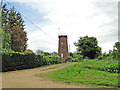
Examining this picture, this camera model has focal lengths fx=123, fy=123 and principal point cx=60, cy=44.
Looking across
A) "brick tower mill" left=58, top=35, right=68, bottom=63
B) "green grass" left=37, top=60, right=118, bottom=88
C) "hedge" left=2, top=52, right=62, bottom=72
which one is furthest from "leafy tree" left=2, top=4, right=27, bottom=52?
"green grass" left=37, top=60, right=118, bottom=88

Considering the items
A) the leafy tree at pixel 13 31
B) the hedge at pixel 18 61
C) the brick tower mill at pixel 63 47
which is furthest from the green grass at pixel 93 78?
the brick tower mill at pixel 63 47

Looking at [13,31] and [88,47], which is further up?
[13,31]

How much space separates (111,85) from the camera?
6.42 meters

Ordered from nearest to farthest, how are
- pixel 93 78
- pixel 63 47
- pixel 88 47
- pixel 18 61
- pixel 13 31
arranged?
pixel 93 78
pixel 18 61
pixel 13 31
pixel 88 47
pixel 63 47

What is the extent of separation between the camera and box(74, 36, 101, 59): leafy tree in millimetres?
35656

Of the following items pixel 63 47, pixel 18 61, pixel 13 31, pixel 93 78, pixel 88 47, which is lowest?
pixel 93 78

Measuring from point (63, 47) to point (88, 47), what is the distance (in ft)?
45.0

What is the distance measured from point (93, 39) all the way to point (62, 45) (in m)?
13.9

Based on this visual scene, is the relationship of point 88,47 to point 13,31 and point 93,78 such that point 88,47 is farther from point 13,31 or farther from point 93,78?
point 93,78

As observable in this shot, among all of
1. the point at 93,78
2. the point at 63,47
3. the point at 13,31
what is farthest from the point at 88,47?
the point at 93,78

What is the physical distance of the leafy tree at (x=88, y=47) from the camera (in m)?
35.7

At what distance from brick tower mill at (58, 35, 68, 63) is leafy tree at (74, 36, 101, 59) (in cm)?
900

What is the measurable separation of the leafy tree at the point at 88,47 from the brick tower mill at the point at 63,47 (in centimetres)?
900

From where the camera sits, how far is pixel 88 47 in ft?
116
